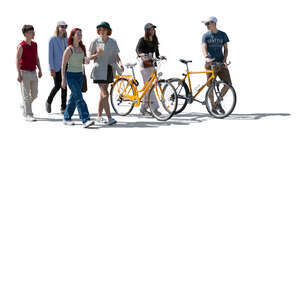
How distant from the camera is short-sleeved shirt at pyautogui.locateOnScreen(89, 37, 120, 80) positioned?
10.4 meters

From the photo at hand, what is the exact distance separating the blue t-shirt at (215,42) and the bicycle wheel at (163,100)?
1278 mm

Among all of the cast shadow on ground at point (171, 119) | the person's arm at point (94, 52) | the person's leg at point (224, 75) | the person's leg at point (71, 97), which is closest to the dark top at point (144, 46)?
the person's arm at point (94, 52)

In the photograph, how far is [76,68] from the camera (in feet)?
33.9

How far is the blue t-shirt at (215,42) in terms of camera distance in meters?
11.4

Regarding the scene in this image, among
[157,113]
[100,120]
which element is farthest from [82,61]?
[157,113]

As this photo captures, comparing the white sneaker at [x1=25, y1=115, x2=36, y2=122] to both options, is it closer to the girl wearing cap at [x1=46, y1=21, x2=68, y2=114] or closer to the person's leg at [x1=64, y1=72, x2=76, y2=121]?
the person's leg at [x1=64, y1=72, x2=76, y2=121]

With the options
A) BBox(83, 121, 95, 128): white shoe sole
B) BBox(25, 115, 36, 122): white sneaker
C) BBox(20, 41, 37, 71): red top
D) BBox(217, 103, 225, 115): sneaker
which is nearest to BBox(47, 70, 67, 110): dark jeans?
BBox(20, 41, 37, 71): red top

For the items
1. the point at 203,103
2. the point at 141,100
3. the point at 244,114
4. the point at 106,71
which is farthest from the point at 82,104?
the point at 244,114

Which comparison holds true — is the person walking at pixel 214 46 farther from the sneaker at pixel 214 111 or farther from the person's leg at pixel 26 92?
the person's leg at pixel 26 92

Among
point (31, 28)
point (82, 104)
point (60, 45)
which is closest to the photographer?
point (82, 104)

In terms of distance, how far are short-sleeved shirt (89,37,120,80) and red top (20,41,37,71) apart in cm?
175

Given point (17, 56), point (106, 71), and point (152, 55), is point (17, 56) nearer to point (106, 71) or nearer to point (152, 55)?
point (106, 71)

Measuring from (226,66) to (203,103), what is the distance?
3.25 ft

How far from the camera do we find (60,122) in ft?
37.8
